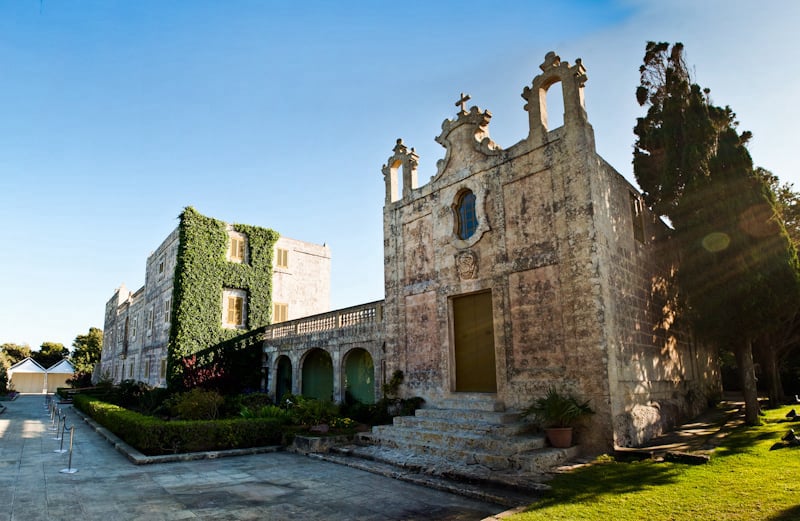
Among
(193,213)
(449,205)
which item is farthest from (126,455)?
(193,213)

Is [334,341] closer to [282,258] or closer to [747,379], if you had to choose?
[282,258]

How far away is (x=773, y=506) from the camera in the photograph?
554 cm

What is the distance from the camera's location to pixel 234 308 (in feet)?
81.4

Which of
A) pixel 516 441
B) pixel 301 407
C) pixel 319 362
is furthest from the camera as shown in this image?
pixel 319 362

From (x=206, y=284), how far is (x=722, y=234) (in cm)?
2175

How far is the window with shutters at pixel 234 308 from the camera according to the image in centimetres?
2444

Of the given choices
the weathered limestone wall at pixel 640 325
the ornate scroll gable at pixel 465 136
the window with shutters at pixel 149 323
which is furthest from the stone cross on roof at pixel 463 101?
the window with shutters at pixel 149 323

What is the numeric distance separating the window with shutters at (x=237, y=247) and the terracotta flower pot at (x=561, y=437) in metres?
20.2

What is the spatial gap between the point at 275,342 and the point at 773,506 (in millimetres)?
20327

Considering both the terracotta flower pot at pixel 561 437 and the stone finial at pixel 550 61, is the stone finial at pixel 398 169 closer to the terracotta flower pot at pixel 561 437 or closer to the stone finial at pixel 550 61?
the stone finial at pixel 550 61

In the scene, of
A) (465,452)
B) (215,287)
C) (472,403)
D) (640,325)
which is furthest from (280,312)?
(640,325)

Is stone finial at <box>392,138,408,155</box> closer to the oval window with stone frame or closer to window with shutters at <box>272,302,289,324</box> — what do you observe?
the oval window with stone frame

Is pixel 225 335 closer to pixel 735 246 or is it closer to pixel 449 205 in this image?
pixel 449 205

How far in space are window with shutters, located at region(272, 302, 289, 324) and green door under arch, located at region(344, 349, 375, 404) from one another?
967 centimetres
